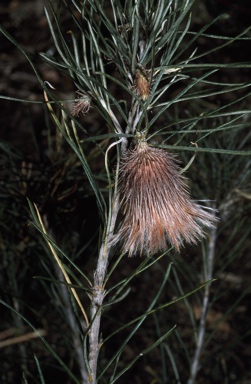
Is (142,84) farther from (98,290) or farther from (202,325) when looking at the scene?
(202,325)

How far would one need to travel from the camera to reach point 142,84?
423 millimetres

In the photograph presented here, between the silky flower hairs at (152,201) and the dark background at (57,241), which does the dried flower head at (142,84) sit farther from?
the dark background at (57,241)

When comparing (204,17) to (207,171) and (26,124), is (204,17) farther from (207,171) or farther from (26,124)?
(207,171)

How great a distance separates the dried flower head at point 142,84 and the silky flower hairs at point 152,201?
0.14ft

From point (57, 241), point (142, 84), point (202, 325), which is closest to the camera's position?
point (142, 84)

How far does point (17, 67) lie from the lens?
1.54 meters

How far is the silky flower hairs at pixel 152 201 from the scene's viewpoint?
1.45 ft

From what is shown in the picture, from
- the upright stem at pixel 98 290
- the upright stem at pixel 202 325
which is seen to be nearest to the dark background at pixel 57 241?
the upright stem at pixel 202 325

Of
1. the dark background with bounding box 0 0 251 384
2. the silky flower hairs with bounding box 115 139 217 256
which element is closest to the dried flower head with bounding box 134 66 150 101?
the silky flower hairs with bounding box 115 139 217 256

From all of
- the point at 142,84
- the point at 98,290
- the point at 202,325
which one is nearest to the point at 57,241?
the point at 202,325

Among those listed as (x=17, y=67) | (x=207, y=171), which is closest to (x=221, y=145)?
(x=207, y=171)

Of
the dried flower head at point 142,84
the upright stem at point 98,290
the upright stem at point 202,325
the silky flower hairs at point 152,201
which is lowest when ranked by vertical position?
the upright stem at point 202,325

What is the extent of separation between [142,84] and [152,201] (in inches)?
4.2

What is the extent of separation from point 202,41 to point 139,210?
1.12 meters
